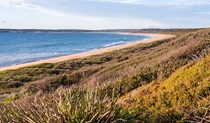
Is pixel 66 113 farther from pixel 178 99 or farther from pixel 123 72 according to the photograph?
pixel 123 72

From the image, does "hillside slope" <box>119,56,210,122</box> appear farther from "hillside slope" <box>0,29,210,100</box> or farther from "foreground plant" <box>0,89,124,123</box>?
"hillside slope" <box>0,29,210,100</box>

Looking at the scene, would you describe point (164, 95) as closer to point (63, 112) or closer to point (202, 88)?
point (202, 88)

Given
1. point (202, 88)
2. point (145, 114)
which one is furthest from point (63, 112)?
point (202, 88)

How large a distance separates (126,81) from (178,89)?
9.95 ft

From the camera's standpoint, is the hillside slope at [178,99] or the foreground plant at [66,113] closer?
the foreground plant at [66,113]

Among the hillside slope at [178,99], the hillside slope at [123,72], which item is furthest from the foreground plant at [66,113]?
the hillside slope at [123,72]

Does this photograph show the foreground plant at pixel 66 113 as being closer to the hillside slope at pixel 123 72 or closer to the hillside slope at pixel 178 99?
the hillside slope at pixel 178 99

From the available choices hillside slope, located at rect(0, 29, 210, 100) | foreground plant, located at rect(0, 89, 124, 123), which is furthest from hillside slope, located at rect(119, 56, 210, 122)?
hillside slope, located at rect(0, 29, 210, 100)

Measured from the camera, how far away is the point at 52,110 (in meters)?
4.33

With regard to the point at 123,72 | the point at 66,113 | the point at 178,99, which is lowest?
the point at 123,72

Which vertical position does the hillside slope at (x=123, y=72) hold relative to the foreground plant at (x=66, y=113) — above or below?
Result: below

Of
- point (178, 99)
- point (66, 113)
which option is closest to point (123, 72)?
point (178, 99)

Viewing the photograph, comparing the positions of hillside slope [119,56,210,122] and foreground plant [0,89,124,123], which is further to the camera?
hillside slope [119,56,210,122]

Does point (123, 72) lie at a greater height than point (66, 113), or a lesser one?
lesser
